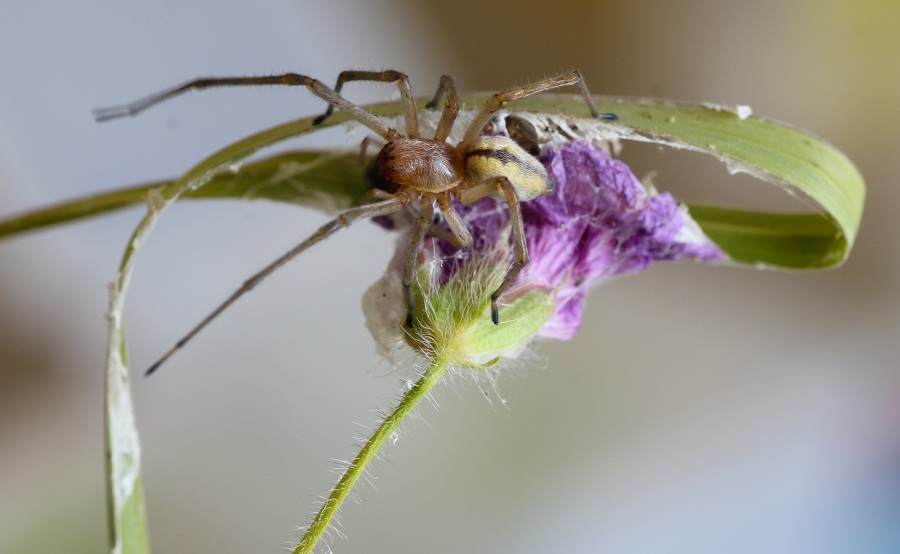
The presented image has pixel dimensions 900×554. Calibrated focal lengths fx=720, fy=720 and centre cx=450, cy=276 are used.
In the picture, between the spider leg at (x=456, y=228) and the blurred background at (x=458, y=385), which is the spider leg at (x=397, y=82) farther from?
the blurred background at (x=458, y=385)

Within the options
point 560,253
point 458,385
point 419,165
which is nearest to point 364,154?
point 419,165

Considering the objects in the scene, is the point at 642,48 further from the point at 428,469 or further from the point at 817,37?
the point at 428,469

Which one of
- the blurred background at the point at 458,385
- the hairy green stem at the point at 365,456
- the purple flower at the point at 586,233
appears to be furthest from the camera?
the blurred background at the point at 458,385

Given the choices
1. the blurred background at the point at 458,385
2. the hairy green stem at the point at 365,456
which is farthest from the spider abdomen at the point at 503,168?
the blurred background at the point at 458,385

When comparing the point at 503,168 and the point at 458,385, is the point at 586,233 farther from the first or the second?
the point at 458,385

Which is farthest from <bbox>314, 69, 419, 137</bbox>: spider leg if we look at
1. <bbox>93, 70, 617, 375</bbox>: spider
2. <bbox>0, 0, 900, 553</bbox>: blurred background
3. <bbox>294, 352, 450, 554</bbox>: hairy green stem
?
<bbox>0, 0, 900, 553</bbox>: blurred background

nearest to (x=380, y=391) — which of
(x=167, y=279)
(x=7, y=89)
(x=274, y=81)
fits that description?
(x=167, y=279)
